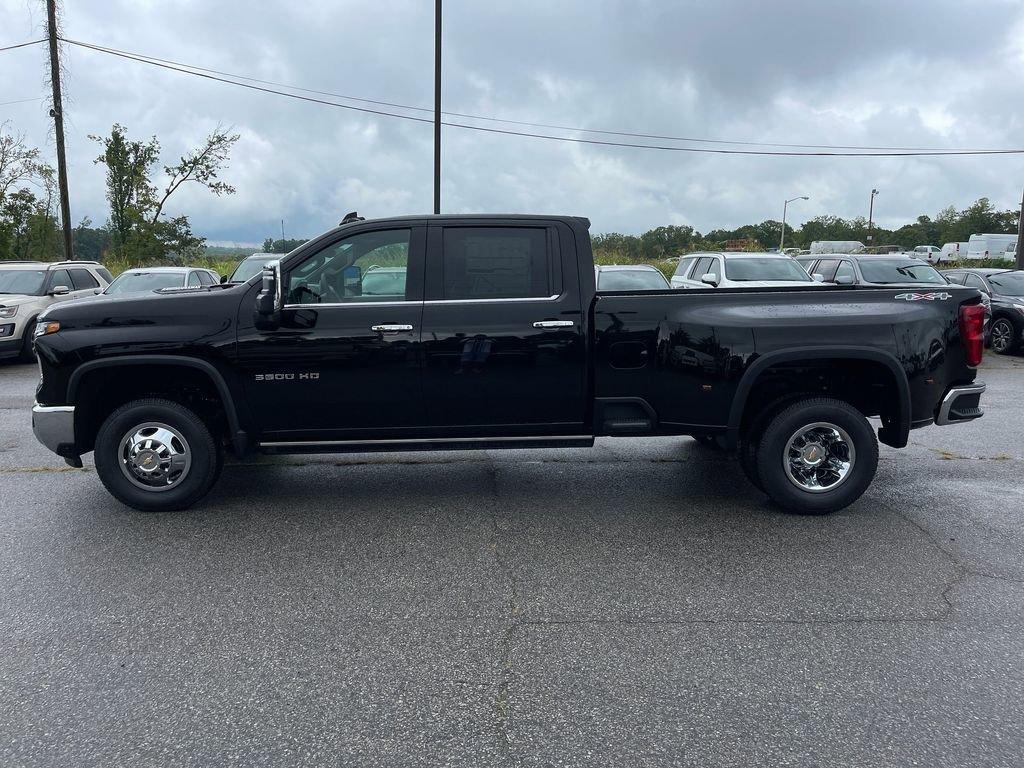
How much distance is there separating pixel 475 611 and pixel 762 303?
286cm

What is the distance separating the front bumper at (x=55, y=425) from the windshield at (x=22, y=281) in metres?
10.4

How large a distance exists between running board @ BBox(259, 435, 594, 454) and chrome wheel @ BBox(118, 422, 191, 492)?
22.3 inches

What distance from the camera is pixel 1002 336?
615 inches

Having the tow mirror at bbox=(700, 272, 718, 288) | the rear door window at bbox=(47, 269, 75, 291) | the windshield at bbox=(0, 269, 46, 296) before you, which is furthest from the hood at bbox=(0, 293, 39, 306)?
Answer: the tow mirror at bbox=(700, 272, 718, 288)

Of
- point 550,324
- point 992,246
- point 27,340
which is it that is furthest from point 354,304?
point 992,246

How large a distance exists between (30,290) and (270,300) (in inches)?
455

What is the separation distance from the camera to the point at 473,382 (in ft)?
17.5

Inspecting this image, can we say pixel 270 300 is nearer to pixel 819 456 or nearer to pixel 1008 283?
pixel 819 456

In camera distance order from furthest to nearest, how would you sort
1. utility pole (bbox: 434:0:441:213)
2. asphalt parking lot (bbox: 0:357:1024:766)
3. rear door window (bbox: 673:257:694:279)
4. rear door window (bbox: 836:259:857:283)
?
utility pole (bbox: 434:0:441:213) < rear door window (bbox: 673:257:694:279) < rear door window (bbox: 836:259:857:283) < asphalt parking lot (bbox: 0:357:1024:766)

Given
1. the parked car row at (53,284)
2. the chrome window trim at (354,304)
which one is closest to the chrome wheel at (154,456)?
the chrome window trim at (354,304)

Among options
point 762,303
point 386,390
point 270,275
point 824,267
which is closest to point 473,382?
point 386,390

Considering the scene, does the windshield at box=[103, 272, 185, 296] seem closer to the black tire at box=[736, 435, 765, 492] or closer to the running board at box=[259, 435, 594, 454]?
the running board at box=[259, 435, 594, 454]

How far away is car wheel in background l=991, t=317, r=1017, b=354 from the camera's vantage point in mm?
15414

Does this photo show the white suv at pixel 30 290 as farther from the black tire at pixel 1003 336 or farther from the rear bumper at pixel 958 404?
the black tire at pixel 1003 336
